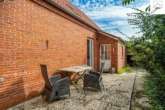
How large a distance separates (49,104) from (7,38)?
88.5 inches

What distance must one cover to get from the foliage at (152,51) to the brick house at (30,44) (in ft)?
3.66

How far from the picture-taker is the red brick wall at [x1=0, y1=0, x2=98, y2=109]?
723 centimetres

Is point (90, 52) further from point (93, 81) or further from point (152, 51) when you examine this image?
point (152, 51)

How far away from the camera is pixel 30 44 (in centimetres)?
877

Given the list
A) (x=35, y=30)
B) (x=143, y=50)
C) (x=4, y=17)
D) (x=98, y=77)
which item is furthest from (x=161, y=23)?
(x=98, y=77)

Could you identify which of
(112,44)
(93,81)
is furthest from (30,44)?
(112,44)

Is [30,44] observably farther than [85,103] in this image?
Yes

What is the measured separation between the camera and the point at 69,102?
328 inches

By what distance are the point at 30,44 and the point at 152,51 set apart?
18.2 feet

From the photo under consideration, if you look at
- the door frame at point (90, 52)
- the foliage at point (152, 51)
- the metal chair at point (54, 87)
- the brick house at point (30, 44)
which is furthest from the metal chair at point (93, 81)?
the door frame at point (90, 52)

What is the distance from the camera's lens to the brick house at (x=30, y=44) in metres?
7.25

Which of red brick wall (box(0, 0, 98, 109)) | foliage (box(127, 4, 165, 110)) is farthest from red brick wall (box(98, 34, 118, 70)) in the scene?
foliage (box(127, 4, 165, 110))

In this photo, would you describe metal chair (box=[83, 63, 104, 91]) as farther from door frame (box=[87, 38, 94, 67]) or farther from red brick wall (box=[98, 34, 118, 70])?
red brick wall (box=[98, 34, 118, 70])

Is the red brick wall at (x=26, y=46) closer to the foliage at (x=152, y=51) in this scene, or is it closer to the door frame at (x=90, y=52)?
the foliage at (x=152, y=51)
